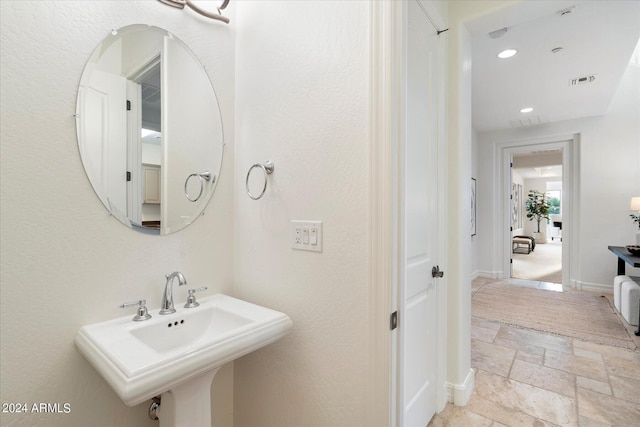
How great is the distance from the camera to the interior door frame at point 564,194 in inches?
182

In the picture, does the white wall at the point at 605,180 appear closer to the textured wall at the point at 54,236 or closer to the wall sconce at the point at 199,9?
the wall sconce at the point at 199,9

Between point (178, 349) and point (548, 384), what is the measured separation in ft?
8.26

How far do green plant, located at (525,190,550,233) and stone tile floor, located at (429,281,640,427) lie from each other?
941cm

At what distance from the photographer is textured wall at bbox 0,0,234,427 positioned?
941 mm

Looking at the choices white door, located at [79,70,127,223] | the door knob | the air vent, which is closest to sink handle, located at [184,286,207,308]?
white door, located at [79,70,127,223]

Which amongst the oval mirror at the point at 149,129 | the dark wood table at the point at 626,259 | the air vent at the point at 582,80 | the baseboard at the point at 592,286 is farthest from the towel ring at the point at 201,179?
the baseboard at the point at 592,286

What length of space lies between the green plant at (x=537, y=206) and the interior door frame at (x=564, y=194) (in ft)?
22.0

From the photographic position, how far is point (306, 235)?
4.09 ft

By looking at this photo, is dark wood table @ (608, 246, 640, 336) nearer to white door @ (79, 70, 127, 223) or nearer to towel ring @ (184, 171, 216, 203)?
towel ring @ (184, 171, 216, 203)

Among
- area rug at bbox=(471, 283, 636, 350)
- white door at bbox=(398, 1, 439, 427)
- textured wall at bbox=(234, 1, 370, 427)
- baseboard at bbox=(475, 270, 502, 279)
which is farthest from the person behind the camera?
baseboard at bbox=(475, 270, 502, 279)

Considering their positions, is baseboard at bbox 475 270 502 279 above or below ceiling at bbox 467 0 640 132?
below

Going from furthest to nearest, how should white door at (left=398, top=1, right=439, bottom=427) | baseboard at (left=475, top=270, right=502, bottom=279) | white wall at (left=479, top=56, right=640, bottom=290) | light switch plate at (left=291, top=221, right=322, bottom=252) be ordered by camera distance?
baseboard at (left=475, top=270, right=502, bottom=279), white wall at (left=479, top=56, right=640, bottom=290), white door at (left=398, top=1, right=439, bottom=427), light switch plate at (left=291, top=221, right=322, bottom=252)

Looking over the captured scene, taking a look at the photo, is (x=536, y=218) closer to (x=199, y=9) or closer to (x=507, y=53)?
(x=507, y=53)

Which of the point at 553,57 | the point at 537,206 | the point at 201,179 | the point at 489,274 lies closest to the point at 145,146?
the point at 201,179
